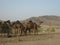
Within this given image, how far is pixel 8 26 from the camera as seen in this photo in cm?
3038

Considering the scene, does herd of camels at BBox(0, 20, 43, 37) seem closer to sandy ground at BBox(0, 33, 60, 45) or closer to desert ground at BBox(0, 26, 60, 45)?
desert ground at BBox(0, 26, 60, 45)

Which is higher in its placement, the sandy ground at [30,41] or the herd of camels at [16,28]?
the herd of camels at [16,28]

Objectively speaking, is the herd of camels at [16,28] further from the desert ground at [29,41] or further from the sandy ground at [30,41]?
the sandy ground at [30,41]

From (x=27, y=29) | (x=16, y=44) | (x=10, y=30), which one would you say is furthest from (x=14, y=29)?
(x=16, y=44)

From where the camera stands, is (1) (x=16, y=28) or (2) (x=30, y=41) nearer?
(2) (x=30, y=41)

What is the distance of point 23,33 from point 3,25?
4.35m

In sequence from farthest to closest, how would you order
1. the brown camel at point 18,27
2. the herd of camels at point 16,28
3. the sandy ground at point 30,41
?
the brown camel at point 18,27
the herd of camels at point 16,28
the sandy ground at point 30,41

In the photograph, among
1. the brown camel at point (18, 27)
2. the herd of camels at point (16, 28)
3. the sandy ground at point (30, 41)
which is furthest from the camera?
the brown camel at point (18, 27)

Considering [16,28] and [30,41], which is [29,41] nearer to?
[30,41]

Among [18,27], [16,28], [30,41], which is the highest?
[18,27]

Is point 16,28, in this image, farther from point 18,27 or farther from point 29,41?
point 29,41

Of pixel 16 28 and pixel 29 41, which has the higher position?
pixel 16 28

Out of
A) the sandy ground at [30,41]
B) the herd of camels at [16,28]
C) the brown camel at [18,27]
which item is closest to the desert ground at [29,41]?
the sandy ground at [30,41]

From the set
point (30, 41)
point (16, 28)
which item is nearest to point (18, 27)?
point (16, 28)
